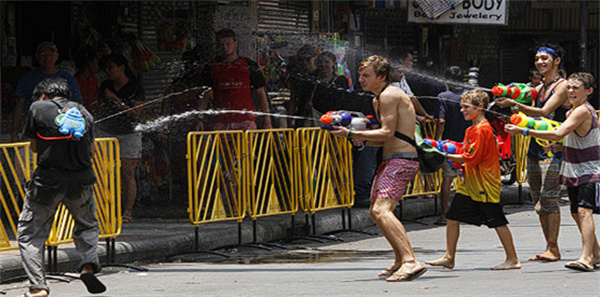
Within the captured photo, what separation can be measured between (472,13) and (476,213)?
7.45 m

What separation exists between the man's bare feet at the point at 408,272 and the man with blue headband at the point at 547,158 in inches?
65.1

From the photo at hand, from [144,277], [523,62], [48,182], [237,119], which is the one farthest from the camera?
[523,62]

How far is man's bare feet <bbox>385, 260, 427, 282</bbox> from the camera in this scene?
804 centimetres

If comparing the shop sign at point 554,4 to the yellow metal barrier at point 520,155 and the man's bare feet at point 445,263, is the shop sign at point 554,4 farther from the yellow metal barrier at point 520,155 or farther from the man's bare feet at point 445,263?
the man's bare feet at point 445,263

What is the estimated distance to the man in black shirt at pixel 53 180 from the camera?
301 inches

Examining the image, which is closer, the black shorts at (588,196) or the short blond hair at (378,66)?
the short blond hair at (378,66)

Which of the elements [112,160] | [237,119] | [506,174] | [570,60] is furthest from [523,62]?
[112,160]

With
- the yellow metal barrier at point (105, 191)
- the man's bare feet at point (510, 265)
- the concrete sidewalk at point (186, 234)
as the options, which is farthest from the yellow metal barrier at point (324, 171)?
the man's bare feet at point (510, 265)

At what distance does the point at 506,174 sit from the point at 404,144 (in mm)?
7854

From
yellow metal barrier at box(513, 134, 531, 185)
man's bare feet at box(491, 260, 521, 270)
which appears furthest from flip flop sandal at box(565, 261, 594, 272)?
yellow metal barrier at box(513, 134, 531, 185)

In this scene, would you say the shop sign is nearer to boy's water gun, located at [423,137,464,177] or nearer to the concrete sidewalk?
the concrete sidewalk

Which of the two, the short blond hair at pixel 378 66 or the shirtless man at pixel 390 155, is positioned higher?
the short blond hair at pixel 378 66

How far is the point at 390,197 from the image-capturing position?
324 inches

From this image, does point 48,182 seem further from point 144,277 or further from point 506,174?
point 506,174
